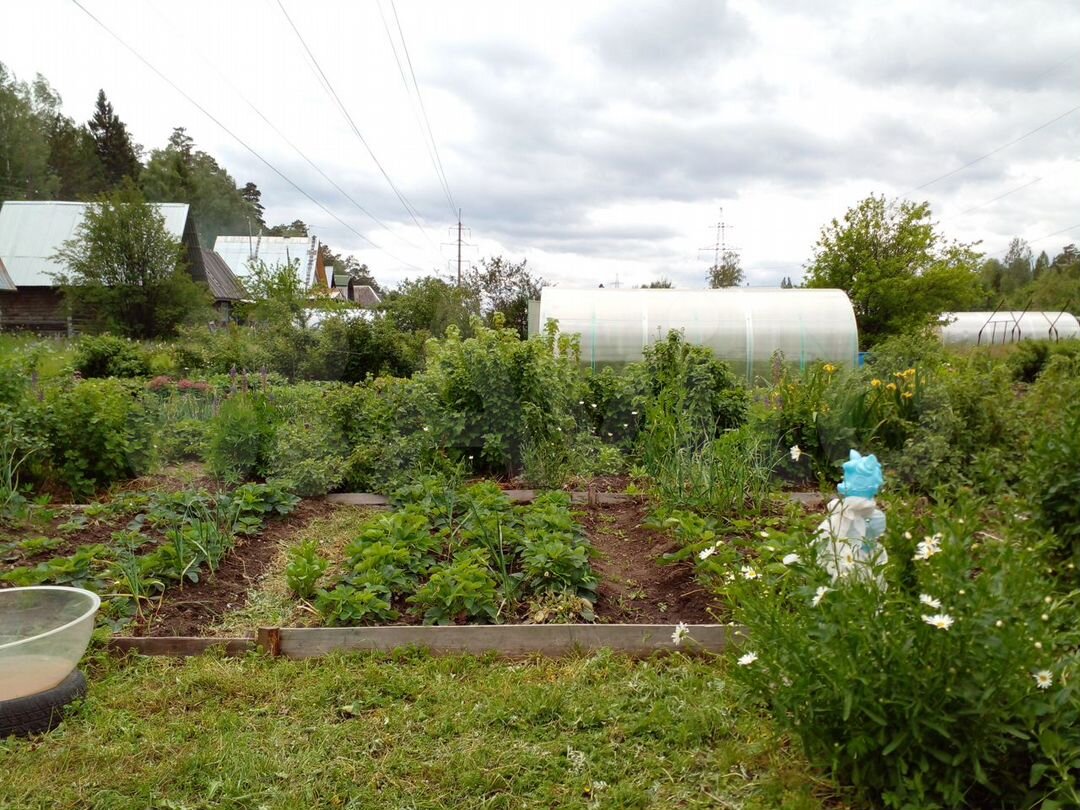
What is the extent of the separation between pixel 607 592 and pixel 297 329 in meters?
11.4

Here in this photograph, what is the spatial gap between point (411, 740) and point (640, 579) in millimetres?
A: 1707

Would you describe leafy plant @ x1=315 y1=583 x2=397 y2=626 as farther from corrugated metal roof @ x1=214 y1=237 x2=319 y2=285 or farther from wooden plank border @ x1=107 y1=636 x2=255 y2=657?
corrugated metal roof @ x1=214 y1=237 x2=319 y2=285

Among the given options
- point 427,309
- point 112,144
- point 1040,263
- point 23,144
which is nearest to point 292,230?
point 112,144

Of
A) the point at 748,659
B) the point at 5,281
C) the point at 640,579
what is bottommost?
the point at 640,579

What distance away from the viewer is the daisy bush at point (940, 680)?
1592 millimetres

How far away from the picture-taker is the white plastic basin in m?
2.47

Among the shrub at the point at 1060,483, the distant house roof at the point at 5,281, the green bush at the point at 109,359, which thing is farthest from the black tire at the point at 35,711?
the distant house roof at the point at 5,281

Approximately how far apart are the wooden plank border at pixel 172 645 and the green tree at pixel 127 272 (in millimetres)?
18554

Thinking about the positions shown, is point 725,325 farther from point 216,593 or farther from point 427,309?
point 216,593

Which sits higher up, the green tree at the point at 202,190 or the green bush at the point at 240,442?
the green tree at the point at 202,190

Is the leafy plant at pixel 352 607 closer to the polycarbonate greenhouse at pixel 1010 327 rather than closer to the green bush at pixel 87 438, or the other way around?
the green bush at pixel 87 438

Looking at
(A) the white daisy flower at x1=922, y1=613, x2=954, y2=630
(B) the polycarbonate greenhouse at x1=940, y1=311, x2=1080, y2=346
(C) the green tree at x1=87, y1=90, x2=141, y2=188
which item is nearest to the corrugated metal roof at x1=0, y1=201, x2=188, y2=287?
(C) the green tree at x1=87, y1=90, x2=141, y2=188

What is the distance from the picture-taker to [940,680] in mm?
1613

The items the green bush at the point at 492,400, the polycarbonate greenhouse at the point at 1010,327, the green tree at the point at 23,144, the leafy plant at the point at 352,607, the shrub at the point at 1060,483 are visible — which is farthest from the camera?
the green tree at the point at 23,144
